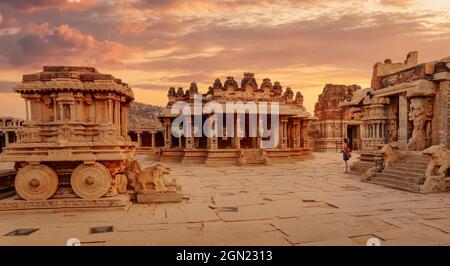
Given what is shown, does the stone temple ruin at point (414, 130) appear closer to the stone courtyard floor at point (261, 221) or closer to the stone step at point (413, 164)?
the stone step at point (413, 164)

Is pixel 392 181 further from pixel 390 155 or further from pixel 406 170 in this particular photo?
pixel 390 155

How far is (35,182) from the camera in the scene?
718 cm

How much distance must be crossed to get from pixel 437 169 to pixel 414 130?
2.66m

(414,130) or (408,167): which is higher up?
(414,130)

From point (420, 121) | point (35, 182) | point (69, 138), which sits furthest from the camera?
point (420, 121)

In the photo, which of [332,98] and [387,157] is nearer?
[387,157]

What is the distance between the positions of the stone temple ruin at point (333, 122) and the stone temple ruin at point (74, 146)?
32297mm

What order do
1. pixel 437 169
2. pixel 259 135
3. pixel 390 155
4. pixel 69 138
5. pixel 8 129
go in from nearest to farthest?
pixel 69 138
pixel 437 169
pixel 390 155
pixel 259 135
pixel 8 129

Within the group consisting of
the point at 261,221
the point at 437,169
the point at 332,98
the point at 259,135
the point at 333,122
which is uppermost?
the point at 332,98

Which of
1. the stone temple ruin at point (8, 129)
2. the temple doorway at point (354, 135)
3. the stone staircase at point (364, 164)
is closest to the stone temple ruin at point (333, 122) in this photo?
the temple doorway at point (354, 135)

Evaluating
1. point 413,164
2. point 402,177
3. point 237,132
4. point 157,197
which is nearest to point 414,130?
point 413,164
